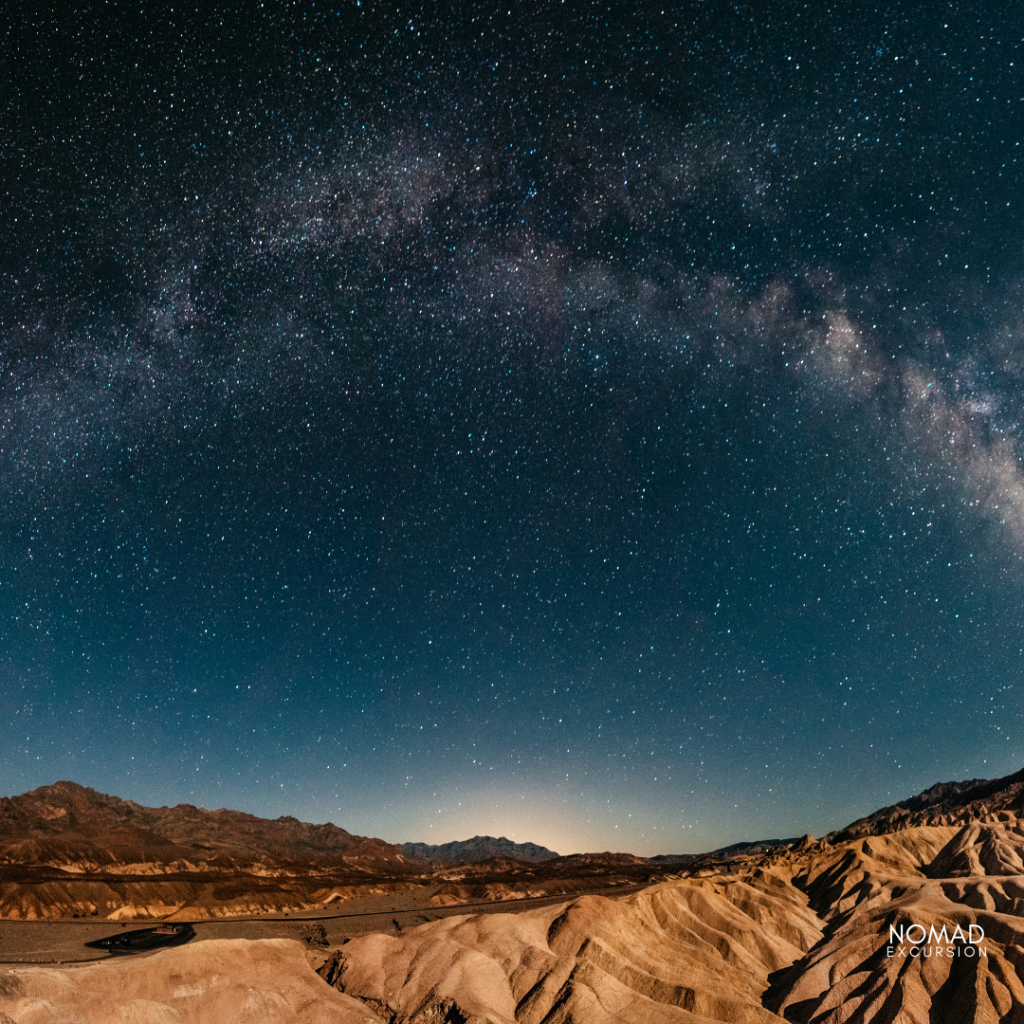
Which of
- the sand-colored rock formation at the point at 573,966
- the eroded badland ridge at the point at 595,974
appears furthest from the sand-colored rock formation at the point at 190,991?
the sand-colored rock formation at the point at 573,966

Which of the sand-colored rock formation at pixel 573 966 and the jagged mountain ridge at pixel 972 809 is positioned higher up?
the jagged mountain ridge at pixel 972 809

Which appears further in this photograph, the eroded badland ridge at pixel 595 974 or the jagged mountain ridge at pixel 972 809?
the jagged mountain ridge at pixel 972 809

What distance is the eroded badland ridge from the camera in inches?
1478

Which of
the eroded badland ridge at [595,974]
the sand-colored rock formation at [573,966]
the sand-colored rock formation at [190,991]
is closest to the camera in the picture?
the sand-colored rock formation at [190,991]

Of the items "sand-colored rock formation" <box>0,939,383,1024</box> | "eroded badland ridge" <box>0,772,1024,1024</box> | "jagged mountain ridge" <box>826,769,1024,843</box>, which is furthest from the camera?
"jagged mountain ridge" <box>826,769,1024,843</box>

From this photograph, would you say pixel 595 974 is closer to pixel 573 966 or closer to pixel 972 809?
pixel 573 966

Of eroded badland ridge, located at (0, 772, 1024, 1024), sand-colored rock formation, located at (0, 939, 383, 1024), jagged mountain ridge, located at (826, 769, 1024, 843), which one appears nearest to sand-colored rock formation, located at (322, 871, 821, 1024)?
eroded badland ridge, located at (0, 772, 1024, 1024)

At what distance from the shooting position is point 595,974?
4522 centimetres

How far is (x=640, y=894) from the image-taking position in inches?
2520

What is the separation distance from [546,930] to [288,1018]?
21508 mm

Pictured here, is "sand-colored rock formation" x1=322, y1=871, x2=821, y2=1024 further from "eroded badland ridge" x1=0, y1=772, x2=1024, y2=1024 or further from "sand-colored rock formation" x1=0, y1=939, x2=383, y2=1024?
"sand-colored rock formation" x1=0, y1=939, x2=383, y2=1024

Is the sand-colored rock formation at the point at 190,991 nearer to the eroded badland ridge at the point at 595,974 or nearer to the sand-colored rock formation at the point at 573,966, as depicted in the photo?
the eroded badland ridge at the point at 595,974

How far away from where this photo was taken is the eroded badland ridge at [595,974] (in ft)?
123

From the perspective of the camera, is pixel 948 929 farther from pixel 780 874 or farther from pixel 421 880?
pixel 421 880
